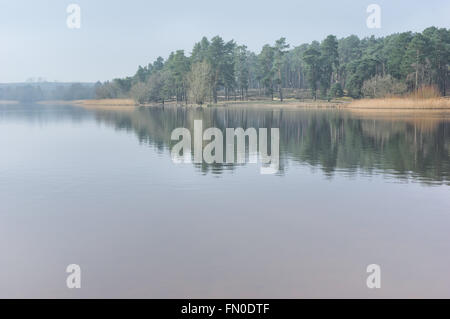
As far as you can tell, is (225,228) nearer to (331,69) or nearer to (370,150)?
(370,150)

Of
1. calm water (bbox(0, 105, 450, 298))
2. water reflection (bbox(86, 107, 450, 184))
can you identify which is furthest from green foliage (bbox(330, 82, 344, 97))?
calm water (bbox(0, 105, 450, 298))

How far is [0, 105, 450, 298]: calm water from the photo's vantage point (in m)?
9.09

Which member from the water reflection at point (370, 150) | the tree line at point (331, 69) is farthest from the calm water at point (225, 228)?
the tree line at point (331, 69)

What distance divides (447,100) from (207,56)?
229 ft

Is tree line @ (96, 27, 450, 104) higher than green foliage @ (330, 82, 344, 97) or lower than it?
higher

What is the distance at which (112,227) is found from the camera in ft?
41.5

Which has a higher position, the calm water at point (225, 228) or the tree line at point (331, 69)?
the tree line at point (331, 69)

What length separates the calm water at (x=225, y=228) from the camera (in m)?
9.09

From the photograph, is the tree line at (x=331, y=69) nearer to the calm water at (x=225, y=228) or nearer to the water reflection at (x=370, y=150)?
the water reflection at (x=370, y=150)

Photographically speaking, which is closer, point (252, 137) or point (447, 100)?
point (252, 137)

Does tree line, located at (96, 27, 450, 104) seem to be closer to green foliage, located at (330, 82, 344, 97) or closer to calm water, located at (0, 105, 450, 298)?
green foliage, located at (330, 82, 344, 97)

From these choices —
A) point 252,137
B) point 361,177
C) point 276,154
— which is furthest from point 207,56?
point 361,177

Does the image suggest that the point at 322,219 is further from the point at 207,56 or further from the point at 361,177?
the point at 207,56

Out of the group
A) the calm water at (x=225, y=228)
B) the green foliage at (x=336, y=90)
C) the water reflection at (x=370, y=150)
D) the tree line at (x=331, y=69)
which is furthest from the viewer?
the green foliage at (x=336, y=90)
